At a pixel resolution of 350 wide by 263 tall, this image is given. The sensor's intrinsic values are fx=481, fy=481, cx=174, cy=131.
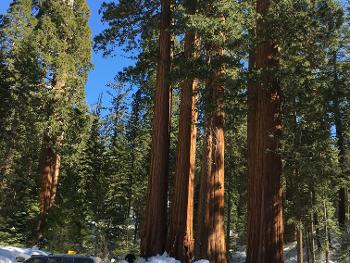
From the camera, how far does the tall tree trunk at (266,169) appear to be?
36.2 ft

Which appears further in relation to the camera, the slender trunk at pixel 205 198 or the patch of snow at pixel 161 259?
the slender trunk at pixel 205 198

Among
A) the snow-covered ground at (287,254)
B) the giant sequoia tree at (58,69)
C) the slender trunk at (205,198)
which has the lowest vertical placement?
the snow-covered ground at (287,254)

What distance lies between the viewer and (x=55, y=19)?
26.6 metres

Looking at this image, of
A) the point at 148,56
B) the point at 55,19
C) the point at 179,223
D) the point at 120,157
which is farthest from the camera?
the point at 120,157

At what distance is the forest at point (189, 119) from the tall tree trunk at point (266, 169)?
1.3 inches

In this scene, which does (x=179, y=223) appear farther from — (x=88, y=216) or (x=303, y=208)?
(x=88, y=216)

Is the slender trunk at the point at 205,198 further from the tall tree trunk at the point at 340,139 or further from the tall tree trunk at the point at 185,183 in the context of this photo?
the tall tree trunk at the point at 340,139

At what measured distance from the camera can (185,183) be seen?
52.2 ft

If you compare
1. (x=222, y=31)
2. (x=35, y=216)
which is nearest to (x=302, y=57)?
(x=222, y=31)

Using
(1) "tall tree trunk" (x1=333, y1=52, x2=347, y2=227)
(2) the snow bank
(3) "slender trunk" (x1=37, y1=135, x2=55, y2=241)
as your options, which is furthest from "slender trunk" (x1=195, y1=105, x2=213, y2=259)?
(3) "slender trunk" (x1=37, y1=135, x2=55, y2=241)

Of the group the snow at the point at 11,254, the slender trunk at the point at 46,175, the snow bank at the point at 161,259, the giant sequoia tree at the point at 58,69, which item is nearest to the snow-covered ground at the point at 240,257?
the snow bank at the point at 161,259

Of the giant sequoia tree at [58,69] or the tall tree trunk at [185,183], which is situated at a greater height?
the giant sequoia tree at [58,69]

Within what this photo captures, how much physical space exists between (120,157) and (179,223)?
70.8 ft

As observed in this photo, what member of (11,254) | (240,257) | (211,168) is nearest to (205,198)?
(211,168)
